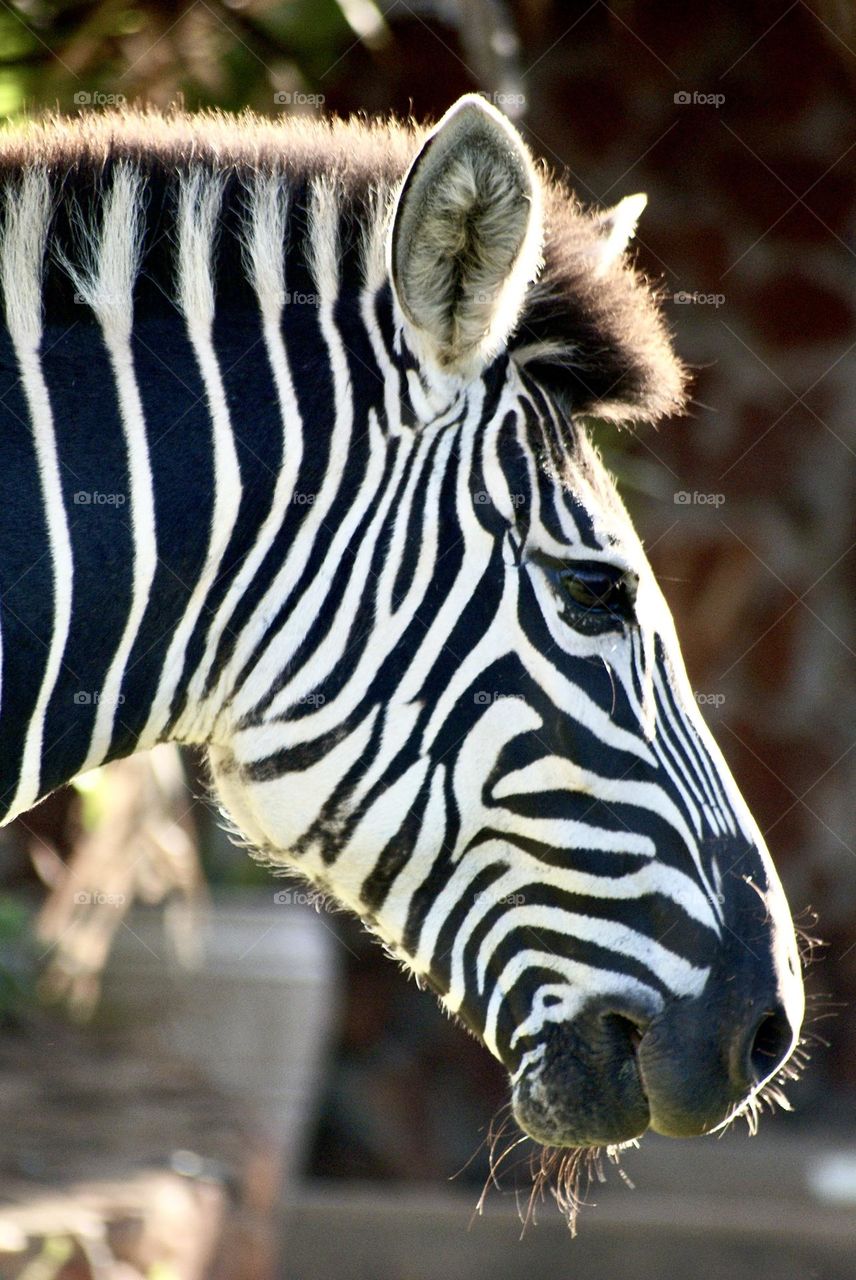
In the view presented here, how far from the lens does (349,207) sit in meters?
2.44

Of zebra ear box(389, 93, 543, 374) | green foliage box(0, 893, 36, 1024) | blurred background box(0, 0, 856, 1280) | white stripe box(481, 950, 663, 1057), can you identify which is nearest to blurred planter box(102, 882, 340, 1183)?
blurred background box(0, 0, 856, 1280)

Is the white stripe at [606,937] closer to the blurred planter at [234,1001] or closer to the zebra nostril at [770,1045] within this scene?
the zebra nostril at [770,1045]

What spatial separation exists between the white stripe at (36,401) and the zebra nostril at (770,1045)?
1.25 metres

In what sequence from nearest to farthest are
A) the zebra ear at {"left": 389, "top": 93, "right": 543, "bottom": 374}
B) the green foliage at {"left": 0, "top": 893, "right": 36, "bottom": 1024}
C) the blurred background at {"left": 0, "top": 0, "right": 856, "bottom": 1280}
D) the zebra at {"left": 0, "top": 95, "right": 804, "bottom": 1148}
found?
the zebra ear at {"left": 389, "top": 93, "right": 543, "bottom": 374}
the zebra at {"left": 0, "top": 95, "right": 804, "bottom": 1148}
the green foliage at {"left": 0, "top": 893, "right": 36, "bottom": 1024}
the blurred background at {"left": 0, "top": 0, "right": 856, "bottom": 1280}

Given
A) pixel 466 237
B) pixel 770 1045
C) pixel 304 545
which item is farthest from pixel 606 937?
pixel 466 237

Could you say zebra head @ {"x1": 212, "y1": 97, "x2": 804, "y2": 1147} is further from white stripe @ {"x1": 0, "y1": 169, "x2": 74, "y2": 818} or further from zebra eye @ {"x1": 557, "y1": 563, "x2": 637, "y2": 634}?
white stripe @ {"x1": 0, "y1": 169, "x2": 74, "y2": 818}

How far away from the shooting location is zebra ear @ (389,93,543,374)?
2.16m

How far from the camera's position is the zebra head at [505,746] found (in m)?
2.27

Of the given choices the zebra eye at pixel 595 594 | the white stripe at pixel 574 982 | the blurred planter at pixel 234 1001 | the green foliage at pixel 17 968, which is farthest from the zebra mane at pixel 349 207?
the blurred planter at pixel 234 1001

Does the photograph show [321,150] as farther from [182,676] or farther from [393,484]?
[182,676]

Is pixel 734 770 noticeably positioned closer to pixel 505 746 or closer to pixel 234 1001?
pixel 234 1001

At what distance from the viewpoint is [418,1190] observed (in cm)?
697

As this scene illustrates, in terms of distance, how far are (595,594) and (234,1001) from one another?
445 centimetres

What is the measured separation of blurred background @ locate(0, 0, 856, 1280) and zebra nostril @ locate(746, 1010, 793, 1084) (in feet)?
12.4
